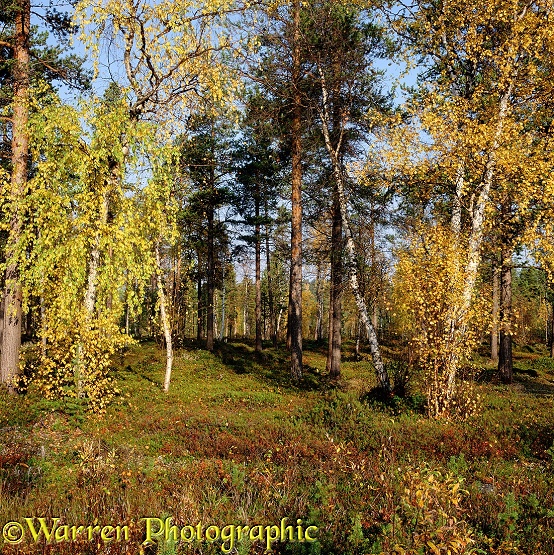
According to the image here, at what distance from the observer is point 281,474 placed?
240 inches

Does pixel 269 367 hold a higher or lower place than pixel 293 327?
lower

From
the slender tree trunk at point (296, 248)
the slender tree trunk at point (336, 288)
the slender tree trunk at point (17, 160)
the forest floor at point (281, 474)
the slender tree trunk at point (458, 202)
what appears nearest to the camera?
the forest floor at point (281, 474)

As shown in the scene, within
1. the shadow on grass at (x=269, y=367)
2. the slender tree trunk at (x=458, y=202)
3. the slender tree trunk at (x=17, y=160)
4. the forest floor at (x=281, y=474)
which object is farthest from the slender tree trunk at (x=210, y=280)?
the slender tree trunk at (x=458, y=202)

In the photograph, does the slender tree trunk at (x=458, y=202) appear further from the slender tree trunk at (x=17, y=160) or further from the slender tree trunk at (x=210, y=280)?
the slender tree trunk at (x=210, y=280)

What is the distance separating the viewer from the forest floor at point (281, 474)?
4016 millimetres

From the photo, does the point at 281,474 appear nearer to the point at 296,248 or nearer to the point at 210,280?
the point at 296,248

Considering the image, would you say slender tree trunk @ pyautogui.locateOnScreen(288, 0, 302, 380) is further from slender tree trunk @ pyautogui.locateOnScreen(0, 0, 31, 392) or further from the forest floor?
slender tree trunk @ pyautogui.locateOnScreen(0, 0, 31, 392)

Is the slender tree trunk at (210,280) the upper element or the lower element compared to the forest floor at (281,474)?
upper

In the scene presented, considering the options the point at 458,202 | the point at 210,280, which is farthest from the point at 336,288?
→ the point at 210,280

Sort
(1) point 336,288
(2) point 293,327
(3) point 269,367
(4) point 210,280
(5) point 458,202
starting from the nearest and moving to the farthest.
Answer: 1. (5) point 458,202
2. (2) point 293,327
3. (1) point 336,288
4. (3) point 269,367
5. (4) point 210,280

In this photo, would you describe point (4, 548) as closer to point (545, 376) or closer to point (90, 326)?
point (90, 326)

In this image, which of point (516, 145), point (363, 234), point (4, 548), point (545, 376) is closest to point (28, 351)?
point (363, 234)

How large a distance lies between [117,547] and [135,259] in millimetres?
6568

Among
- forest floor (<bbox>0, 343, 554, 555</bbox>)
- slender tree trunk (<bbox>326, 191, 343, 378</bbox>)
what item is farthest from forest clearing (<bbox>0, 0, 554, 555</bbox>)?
slender tree trunk (<bbox>326, 191, 343, 378</bbox>)
